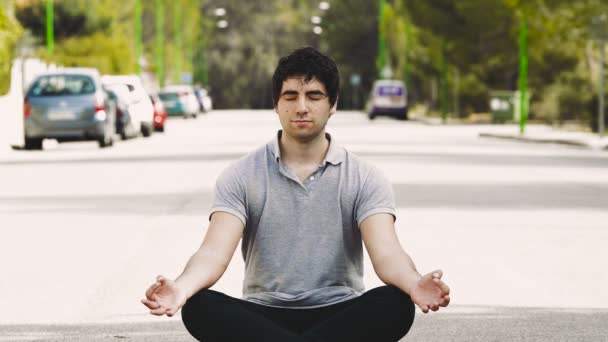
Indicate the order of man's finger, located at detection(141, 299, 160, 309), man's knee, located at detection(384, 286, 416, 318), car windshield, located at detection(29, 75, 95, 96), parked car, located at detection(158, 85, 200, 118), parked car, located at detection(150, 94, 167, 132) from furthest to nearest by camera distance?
parked car, located at detection(158, 85, 200, 118) < parked car, located at detection(150, 94, 167, 132) < car windshield, located at detection(29, 75, 95, 96) < man's knee, located at detection(384, 286, 416, 318) < man's finger, located at detection(141, 299, 160, 309)

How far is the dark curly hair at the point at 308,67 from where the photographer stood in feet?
18.1

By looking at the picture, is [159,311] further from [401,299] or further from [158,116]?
[158,116]

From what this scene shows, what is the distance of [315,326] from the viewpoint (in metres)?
5.52

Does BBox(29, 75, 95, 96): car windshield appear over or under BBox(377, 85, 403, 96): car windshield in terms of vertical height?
over

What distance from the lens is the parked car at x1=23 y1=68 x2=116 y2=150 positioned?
3262 cm

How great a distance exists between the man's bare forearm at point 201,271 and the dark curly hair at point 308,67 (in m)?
0.62

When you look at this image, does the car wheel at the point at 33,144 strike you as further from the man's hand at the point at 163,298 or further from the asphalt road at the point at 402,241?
the man's hand at the point at 163,298

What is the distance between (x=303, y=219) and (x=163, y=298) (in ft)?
2.27

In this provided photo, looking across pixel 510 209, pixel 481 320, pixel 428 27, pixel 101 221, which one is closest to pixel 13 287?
pixel 481 320

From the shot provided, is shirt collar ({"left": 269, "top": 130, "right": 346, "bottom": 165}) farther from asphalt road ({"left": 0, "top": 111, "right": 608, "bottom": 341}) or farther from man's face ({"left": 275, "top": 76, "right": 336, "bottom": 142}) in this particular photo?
asphalt road ({"left": 0, "top": 111, "right": 608, "bottom": 341})

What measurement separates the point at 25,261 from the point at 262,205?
6.57 metres

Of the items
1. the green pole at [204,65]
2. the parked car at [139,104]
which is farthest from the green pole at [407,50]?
the green pole at [204,65]

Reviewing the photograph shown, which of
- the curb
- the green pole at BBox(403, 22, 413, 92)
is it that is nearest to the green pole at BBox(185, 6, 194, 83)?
the green pole at BBox(403, 22, 413, 92)

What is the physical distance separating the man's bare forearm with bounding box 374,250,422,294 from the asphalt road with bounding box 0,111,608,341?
278cm
